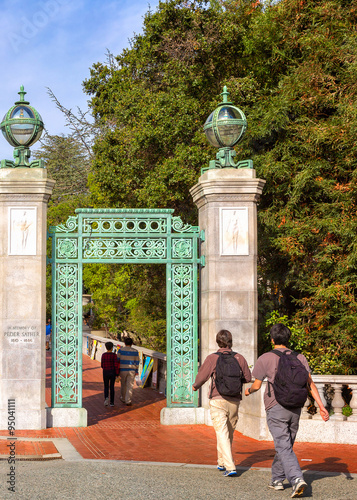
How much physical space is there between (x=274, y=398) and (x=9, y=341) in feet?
17.5

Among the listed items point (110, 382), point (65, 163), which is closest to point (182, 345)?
point (110, 382)

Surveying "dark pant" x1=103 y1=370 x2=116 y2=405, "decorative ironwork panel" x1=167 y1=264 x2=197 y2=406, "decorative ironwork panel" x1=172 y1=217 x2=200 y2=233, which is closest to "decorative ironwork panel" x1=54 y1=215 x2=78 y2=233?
"decorative ironwork panel" x1=172 y1=217 x2=200 y2=233

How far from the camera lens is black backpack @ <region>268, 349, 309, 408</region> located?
641 cm

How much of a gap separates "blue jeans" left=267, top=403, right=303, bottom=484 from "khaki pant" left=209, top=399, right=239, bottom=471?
59 cm

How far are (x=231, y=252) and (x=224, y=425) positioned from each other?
4223 mm

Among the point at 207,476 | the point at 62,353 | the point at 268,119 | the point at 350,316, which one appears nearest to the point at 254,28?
the point at 268,119

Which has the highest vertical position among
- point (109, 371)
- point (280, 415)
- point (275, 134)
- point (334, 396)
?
point (275, 134)

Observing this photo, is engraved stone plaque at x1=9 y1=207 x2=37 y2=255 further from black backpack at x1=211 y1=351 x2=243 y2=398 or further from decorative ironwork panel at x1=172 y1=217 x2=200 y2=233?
black backpack at x1=211 y1=351 x2=243 y2=398

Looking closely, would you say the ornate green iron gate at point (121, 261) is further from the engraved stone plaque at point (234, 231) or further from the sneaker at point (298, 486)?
the sneaker at point (298, 486)

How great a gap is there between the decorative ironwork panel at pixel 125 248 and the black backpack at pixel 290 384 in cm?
502

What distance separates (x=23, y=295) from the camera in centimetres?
1057

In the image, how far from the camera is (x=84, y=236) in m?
11.1

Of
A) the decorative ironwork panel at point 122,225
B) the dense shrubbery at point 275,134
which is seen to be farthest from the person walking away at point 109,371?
the dense shrubbery at point 275,134

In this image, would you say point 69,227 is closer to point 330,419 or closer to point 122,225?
point 122,225
